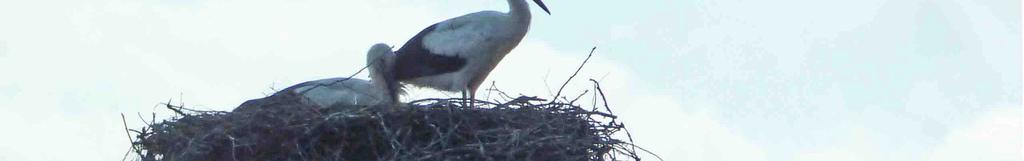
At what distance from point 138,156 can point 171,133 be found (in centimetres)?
16

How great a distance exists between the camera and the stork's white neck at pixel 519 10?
Answer: 9367mm

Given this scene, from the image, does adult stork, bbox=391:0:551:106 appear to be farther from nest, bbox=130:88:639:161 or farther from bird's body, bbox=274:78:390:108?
nest, bbox=130:88:639:161

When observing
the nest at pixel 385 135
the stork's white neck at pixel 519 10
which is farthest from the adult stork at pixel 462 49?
the nest at pixel 385 135

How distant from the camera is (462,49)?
9.41 metres

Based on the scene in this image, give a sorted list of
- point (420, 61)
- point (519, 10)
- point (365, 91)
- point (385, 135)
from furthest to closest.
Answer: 1. point (365, 91)
2. point (420, 61)
3. point (519, 10)
4. point (385, 135)

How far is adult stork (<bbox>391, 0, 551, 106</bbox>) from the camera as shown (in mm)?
9375

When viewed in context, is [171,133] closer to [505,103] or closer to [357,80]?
[505,103]

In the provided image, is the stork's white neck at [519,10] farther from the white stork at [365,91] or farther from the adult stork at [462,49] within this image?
the white stork at [365,91]

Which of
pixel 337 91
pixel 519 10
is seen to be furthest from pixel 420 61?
pixel 519 10

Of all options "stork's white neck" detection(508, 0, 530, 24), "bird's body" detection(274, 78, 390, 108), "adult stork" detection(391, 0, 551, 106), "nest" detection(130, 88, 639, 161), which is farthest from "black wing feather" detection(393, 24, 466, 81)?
"nest" detection(130, 88, 639, 161)

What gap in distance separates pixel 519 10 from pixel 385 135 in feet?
5.71

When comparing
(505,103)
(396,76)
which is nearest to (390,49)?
(396,76)

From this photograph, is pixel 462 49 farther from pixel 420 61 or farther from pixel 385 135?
pixel 385 135

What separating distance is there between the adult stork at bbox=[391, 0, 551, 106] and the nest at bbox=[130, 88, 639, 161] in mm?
1268
